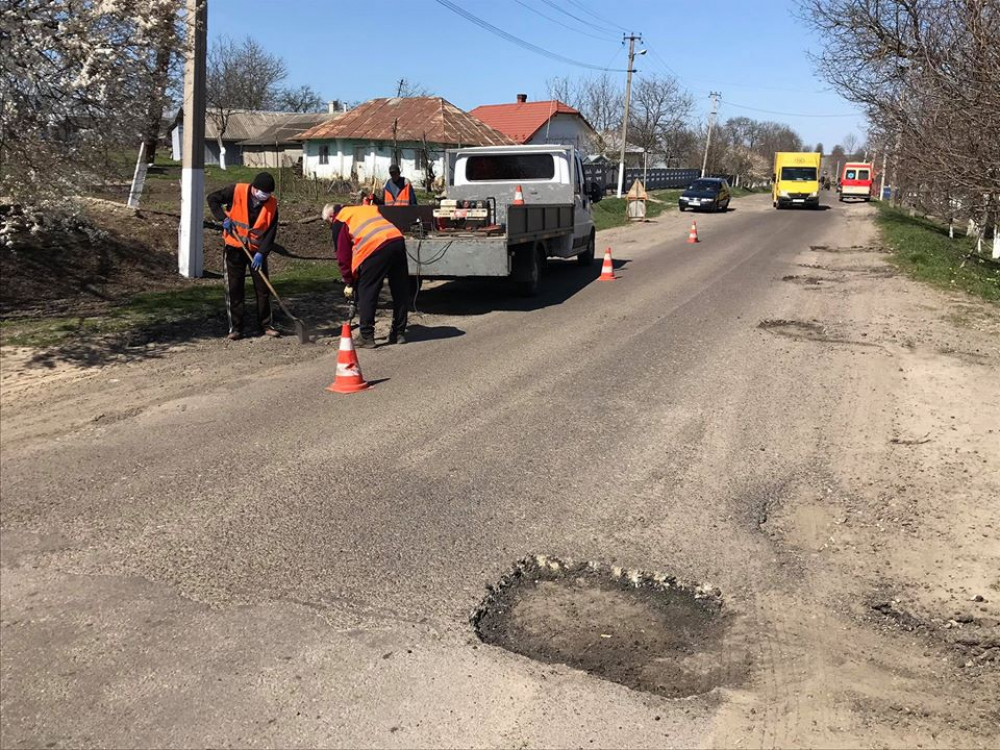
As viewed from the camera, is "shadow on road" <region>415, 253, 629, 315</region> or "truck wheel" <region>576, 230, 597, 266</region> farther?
"truck wheel" <region>576, 230, 597, 266</region>

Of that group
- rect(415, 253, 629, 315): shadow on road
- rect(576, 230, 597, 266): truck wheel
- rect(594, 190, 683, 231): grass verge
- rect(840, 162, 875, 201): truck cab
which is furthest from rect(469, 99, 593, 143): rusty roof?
rect(415, 253, 629, 315): shadow on road

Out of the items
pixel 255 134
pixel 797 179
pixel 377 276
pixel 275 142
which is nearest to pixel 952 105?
pixel 377 276

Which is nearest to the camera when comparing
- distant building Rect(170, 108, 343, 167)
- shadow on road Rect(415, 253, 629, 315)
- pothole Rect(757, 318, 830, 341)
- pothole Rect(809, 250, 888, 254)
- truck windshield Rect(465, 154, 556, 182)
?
pothole Rect(757, 318, 830, 341)

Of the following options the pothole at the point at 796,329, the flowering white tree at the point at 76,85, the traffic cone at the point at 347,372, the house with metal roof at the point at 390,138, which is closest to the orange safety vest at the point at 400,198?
the flowering white tree at the point at 76,85

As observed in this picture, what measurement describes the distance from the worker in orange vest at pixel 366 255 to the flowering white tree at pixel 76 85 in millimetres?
2062

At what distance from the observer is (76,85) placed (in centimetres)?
670

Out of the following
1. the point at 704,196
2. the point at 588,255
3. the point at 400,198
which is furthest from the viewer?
the point at 704,196

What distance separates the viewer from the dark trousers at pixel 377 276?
8.20 meters

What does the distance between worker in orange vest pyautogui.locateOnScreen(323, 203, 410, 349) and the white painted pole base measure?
3.81 meters

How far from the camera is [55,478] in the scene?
477 cm

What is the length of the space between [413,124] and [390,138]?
59.6 inches

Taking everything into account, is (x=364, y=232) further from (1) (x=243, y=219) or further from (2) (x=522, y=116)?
(2) (x=522, y=116)

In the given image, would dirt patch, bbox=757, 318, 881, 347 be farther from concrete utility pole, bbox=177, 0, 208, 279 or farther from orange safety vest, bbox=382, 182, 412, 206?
concrete utility pole, bbox=177, 0, 208, 279

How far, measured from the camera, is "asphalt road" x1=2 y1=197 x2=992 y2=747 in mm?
2844
